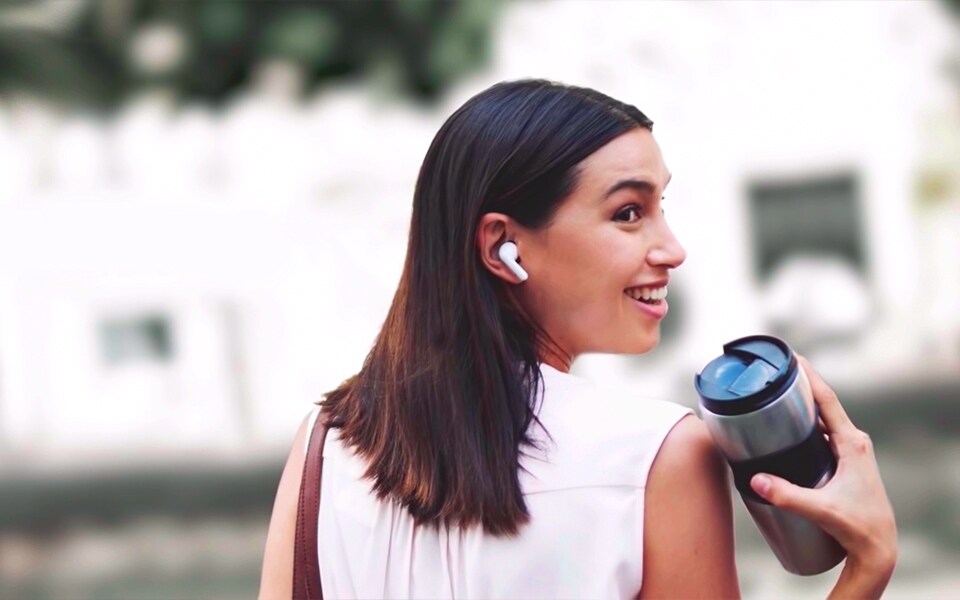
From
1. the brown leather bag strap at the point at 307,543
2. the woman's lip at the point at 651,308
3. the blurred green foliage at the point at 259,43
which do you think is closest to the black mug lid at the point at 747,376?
the woman's lip at the point at 651,308

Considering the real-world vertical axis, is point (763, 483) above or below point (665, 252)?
below

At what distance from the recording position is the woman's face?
4.23 ft

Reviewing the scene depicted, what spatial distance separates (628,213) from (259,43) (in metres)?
5.10

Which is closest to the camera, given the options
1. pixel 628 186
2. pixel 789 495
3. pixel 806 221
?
pixel 789 495

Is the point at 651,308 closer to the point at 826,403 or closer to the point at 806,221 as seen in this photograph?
the point at 826,403

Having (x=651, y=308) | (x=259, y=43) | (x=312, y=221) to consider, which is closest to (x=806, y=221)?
(x=312, y=221)

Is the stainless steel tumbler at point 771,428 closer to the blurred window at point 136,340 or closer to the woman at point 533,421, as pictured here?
the woman at point 533,421

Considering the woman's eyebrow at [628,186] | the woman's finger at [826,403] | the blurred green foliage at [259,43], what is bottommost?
the woman's finger at [826,403]

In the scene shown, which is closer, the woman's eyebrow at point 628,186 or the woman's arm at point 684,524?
the woman's arm at point 684,524

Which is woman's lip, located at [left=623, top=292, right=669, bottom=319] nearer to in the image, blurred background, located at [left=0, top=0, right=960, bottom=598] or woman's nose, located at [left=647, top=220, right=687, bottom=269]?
woman's nose, located at [left=647, top=220, right=687, bottom=269]

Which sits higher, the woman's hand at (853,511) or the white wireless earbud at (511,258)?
the white wireless earbud at (511,258)

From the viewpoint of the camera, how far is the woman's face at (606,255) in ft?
4.23

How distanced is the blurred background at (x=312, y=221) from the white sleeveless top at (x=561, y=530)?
473cm

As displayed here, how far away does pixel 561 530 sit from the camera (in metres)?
1.17
